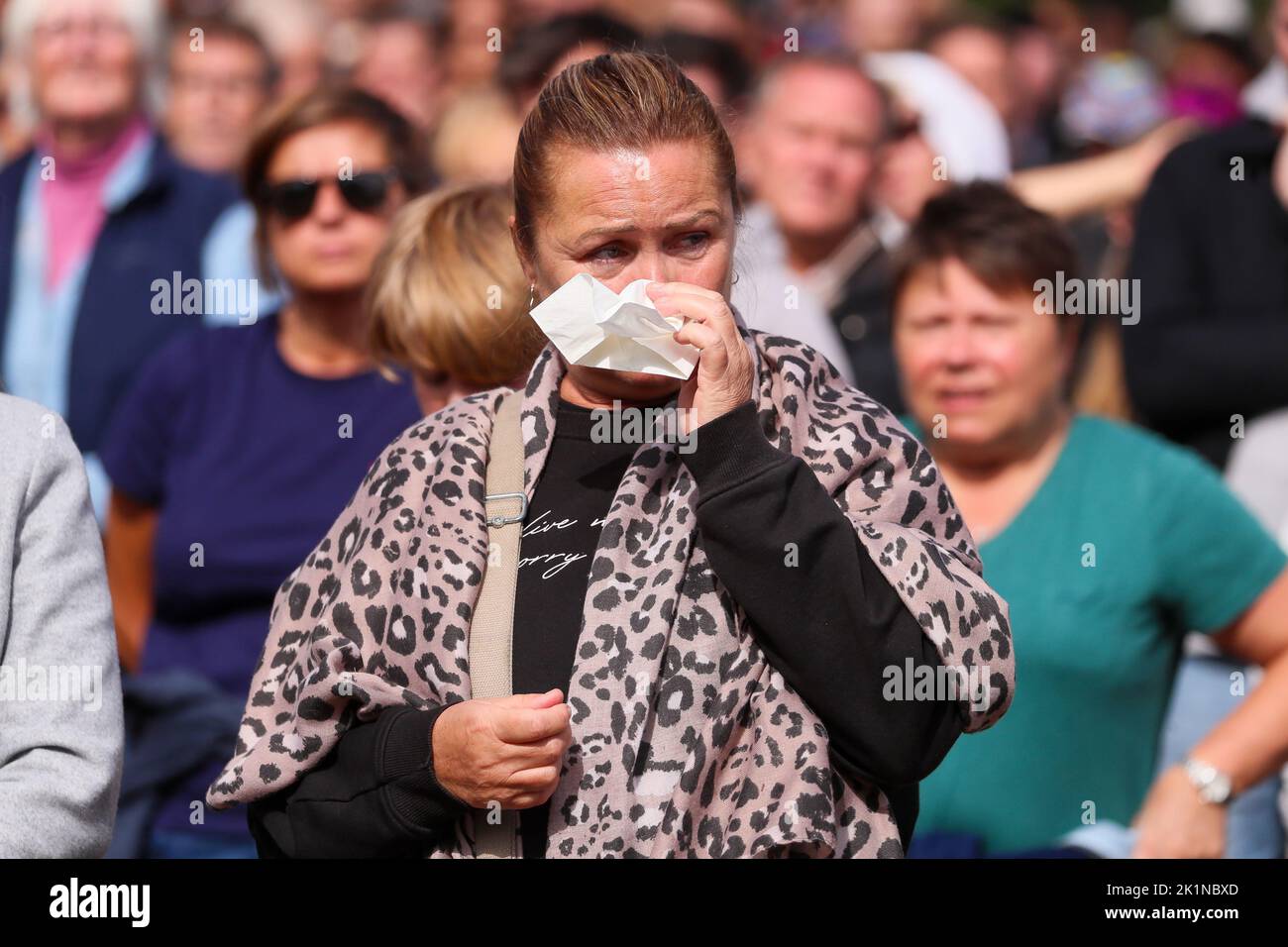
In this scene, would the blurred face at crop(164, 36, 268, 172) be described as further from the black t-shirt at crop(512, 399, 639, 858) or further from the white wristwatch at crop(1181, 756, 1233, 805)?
the black t-shirt at crop(512, 399, 639, 858)

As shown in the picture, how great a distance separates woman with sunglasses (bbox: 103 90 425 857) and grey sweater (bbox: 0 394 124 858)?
1.46 m

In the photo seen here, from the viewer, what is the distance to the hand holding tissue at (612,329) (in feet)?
7.75

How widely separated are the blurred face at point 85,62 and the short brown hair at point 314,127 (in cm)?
165

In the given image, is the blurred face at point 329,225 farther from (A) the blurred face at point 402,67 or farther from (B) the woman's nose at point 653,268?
(A) the blurred face at point 402,67

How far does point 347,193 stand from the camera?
444 cm

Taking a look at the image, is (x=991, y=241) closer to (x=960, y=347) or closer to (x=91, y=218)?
(x=960, y=347)

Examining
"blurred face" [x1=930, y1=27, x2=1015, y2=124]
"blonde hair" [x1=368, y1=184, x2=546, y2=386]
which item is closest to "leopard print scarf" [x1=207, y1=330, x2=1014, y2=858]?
"blonde hair" [x1=368, y1=184, x2=546, y2=386]

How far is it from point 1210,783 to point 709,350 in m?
1.93

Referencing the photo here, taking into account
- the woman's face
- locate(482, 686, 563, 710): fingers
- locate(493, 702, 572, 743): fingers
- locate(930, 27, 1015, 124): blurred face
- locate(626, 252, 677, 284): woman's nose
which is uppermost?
locate(930, 27, 1015, 124): blurred face

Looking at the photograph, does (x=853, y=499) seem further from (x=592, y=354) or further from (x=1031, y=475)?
(x=1031, y=475)

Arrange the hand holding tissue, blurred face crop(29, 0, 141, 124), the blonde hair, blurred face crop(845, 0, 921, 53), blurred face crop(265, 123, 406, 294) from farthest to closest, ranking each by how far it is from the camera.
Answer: blurred face crop(845, 0, 921, 53) < blurred face crop(29, 0, 141, 124) < blurred face crop(265, 123, 406, 294) < the blonde hair < the hand holding tissue

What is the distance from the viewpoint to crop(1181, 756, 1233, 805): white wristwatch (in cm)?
371
